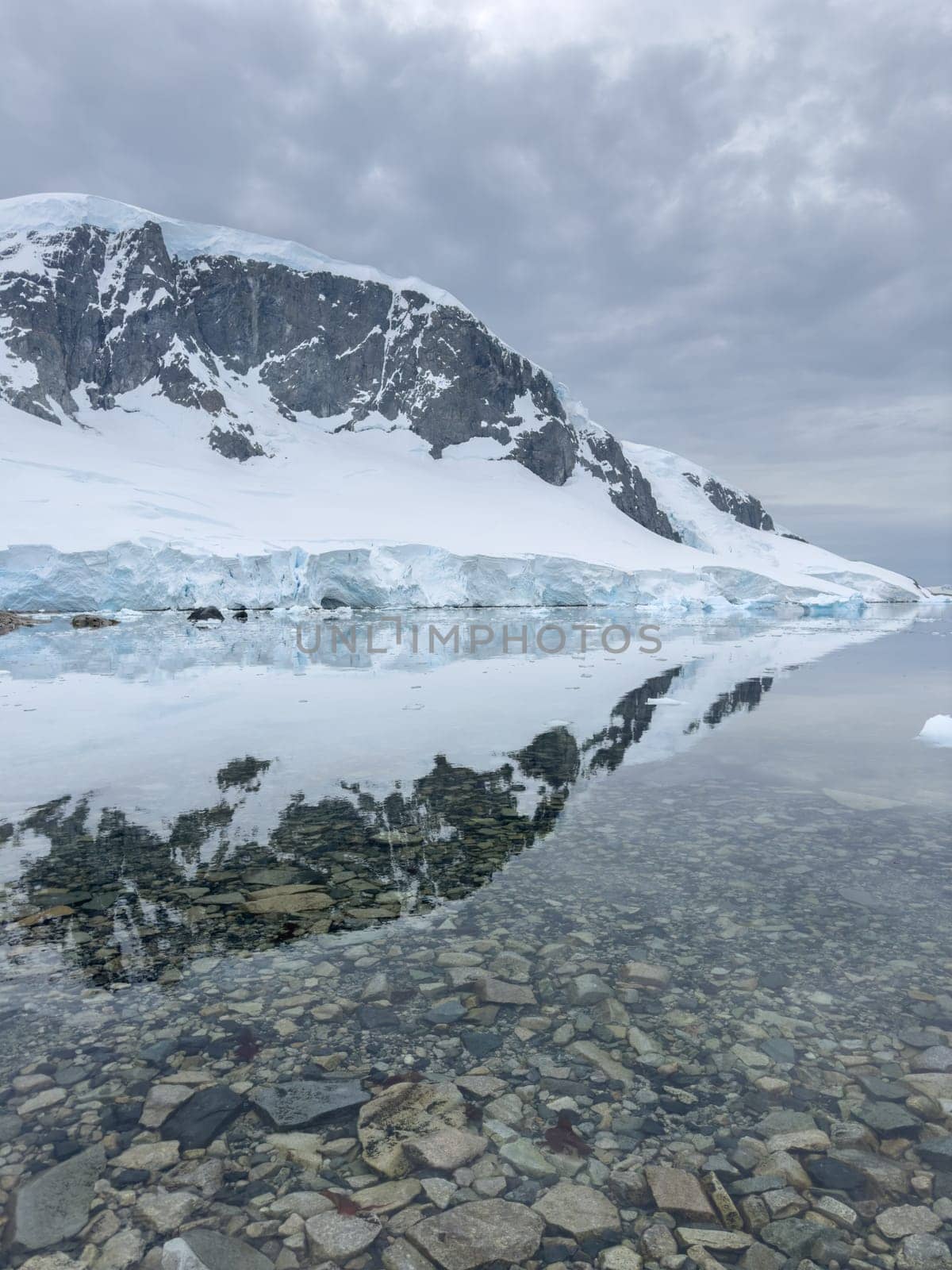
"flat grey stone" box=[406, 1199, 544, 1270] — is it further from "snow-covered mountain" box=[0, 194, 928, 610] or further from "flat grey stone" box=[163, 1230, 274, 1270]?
"snow-covered mountain" box=[0, 194, 928, 610]

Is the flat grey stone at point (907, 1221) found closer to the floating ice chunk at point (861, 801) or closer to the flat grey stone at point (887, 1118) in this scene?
the flat grey stone at point (887, 1118)

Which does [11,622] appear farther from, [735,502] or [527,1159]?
[735,502]

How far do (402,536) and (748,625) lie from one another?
3364cm

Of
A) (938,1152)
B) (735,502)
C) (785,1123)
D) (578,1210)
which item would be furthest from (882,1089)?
(735,502)

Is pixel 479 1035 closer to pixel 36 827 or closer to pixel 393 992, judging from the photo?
pixel 393 992

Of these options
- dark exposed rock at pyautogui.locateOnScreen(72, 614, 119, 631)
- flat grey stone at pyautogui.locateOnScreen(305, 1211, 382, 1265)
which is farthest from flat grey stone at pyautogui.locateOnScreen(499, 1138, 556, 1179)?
dark exposed rock at pyautogui.locateOnScreen(72, 614, 119, 631)

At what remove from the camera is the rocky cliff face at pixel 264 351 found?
9981 centimetres

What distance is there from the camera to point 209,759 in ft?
28.2

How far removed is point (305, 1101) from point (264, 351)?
434 ft

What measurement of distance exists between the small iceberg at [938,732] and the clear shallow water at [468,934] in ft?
2.11

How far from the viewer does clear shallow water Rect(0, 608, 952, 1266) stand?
2684 mm

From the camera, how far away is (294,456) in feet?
339

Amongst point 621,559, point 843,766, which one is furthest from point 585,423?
point 843,766

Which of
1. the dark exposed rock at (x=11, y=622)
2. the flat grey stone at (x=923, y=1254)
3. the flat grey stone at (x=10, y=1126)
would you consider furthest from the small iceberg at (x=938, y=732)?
the dark exposed rock at (x=11, y=622)
